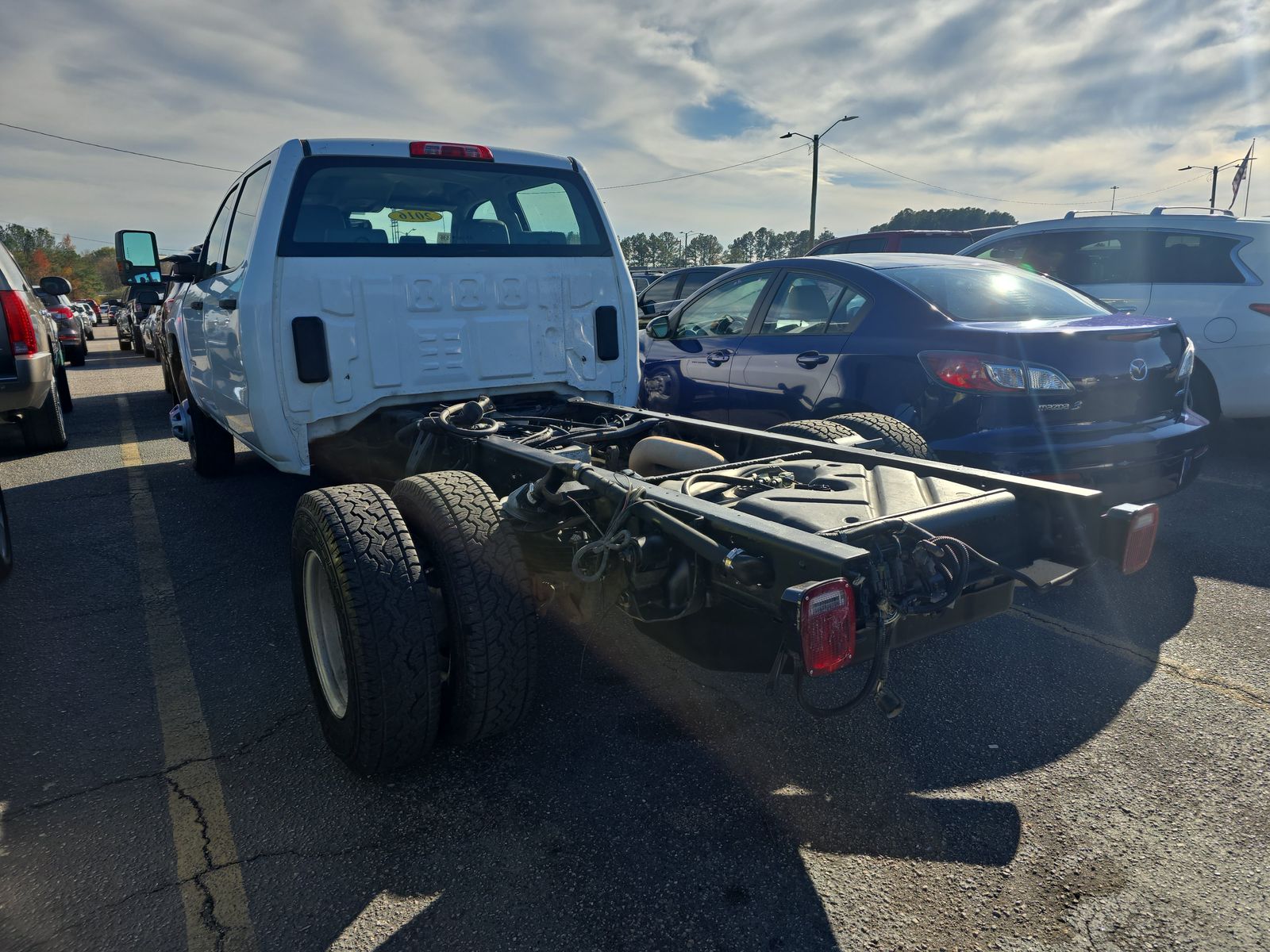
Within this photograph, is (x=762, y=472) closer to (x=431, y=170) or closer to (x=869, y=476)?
(x=869, y=476)

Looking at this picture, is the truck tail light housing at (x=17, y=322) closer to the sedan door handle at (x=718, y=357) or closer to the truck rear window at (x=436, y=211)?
the truck rear window at (x=436, y=211)

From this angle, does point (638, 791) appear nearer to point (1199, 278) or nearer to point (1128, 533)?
point (1128, 533)

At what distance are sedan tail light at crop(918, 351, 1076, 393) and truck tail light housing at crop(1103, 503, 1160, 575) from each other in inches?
62.8

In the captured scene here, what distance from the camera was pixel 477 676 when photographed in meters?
2.39

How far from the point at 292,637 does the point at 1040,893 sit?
292cm

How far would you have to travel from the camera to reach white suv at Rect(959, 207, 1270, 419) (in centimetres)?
591

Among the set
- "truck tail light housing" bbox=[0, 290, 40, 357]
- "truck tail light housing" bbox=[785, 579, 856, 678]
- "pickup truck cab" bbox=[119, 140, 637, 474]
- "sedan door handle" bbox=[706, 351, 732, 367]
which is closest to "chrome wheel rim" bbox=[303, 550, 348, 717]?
"pickup truck cab" bbox=[119, 140, 637, 474]

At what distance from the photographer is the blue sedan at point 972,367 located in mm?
3840

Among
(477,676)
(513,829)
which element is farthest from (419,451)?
(513,829)

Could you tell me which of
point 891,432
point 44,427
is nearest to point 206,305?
point 44,427

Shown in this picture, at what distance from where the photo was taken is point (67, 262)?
4823 inches

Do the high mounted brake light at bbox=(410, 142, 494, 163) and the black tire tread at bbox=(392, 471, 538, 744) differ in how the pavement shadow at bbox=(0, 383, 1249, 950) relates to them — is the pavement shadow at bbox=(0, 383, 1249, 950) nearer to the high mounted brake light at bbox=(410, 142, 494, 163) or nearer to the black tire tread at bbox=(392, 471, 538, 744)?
the black tire tread at bbox=(392, 471, 538, 744)

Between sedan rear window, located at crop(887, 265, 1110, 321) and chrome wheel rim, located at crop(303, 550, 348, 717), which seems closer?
chrome wheel rim, located at crop(303, 550, 348, 717)

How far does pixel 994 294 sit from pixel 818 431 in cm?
176
